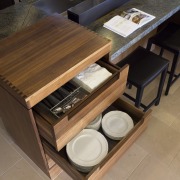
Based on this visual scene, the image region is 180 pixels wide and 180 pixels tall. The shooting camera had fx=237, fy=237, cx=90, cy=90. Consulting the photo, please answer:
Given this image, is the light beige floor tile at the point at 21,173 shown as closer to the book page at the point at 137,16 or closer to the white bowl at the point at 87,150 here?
the white bowl at the point at 87,150

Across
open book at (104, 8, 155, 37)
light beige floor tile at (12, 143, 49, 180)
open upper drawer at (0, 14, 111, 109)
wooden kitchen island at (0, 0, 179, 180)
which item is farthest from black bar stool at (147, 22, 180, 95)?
light beige floor tile at (12, 143, 49, 180)

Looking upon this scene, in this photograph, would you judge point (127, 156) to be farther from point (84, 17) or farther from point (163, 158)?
point (84, 17)

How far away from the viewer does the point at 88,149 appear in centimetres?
116

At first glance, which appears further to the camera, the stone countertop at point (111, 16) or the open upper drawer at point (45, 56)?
the stone countertop at point (111, 16)

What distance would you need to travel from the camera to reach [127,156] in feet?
4.94

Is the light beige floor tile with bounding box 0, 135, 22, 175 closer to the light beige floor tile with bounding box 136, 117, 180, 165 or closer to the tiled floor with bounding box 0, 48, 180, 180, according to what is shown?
the tiled floor with bounding box 0, 48, 180, 180

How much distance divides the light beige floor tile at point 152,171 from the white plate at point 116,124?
1.15ft

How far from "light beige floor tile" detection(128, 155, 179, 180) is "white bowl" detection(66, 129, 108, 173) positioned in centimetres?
38

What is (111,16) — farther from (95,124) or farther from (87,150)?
(87,150)

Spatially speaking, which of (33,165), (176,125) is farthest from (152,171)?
(33,165)

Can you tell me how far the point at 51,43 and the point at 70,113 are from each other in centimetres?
31

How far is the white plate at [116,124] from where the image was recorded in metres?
1.23

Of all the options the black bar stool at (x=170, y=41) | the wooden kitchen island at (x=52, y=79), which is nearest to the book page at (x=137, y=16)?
the wooden kitchen island at (x=52, y=79)

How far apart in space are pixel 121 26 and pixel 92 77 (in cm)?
44
